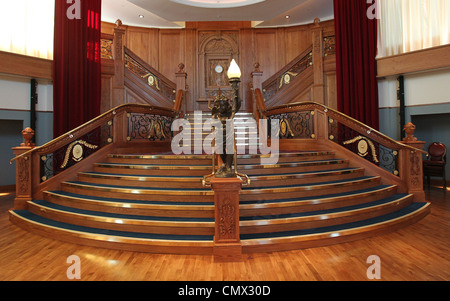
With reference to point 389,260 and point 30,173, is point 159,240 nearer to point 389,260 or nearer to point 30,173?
point 389,260

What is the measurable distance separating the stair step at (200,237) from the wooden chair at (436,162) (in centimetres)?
344

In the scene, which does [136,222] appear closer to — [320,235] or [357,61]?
[320,235]

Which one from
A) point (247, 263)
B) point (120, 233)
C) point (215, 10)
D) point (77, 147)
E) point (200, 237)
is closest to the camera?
point (247, 263)

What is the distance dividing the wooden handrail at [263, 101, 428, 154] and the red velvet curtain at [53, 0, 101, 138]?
13.8ft

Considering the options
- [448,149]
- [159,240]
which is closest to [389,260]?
[159,240]

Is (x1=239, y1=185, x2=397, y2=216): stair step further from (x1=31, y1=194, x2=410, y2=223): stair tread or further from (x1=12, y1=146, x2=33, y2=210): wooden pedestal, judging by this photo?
(x1=12, y1=146, x2=33, y2=210): wooden pedestal

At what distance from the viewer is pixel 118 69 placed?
284 inches

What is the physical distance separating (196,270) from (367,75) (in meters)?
6.25

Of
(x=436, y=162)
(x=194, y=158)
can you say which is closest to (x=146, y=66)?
(x=194, y=158)

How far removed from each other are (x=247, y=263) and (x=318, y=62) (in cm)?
641

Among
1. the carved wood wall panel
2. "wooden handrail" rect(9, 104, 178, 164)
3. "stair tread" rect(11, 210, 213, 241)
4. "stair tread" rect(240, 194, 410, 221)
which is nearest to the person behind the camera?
"stair tread" rect(11, 210, 213, 241)

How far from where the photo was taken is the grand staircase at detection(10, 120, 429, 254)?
312cm

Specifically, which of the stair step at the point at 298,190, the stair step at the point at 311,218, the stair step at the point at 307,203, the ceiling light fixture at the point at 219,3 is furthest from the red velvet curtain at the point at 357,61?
the stair step at the point at 311,218

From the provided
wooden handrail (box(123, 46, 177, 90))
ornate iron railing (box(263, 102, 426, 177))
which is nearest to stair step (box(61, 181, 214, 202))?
ornate iron railing (box(263, 102, 426, 177))
